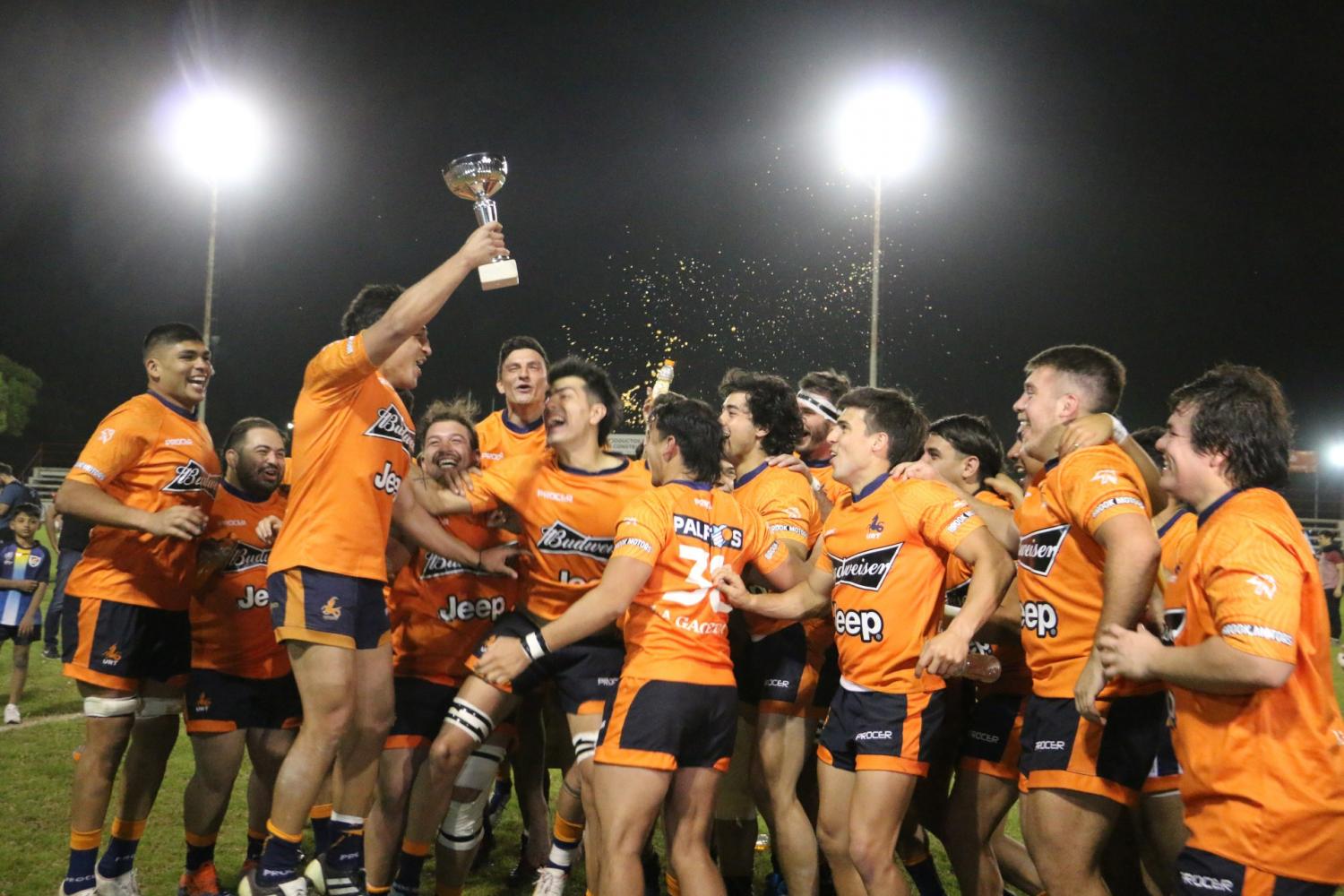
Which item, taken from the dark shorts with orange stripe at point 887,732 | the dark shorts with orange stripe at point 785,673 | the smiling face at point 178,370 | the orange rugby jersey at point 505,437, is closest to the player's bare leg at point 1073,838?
the dark shorts with orange stripe at point 887,732

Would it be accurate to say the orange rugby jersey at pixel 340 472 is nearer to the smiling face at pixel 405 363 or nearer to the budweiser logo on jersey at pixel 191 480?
the smiling face at pixel 405 363

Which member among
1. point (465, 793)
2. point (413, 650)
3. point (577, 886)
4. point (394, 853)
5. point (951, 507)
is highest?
point (951, 507)

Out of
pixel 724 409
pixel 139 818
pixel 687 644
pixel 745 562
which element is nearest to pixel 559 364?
pixel 724 409

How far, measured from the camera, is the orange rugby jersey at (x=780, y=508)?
18.6ft

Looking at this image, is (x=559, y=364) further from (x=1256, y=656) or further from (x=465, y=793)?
(x=1256, y=656)

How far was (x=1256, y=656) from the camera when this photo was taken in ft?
9.86

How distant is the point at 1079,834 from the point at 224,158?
2181cm

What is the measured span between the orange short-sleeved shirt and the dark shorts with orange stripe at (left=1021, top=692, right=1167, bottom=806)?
3.35m

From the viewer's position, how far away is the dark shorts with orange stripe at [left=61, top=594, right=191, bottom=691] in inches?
226

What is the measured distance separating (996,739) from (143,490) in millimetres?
5219

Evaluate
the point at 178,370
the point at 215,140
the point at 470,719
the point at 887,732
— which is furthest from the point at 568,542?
the point at 215,140

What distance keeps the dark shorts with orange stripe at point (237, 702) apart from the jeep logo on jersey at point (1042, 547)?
14.1 feet

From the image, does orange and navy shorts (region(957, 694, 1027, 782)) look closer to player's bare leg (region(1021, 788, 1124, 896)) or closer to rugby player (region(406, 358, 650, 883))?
player's bare leg (region(1021, 788, 1124, 896))

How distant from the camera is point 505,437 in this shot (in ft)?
25.6
